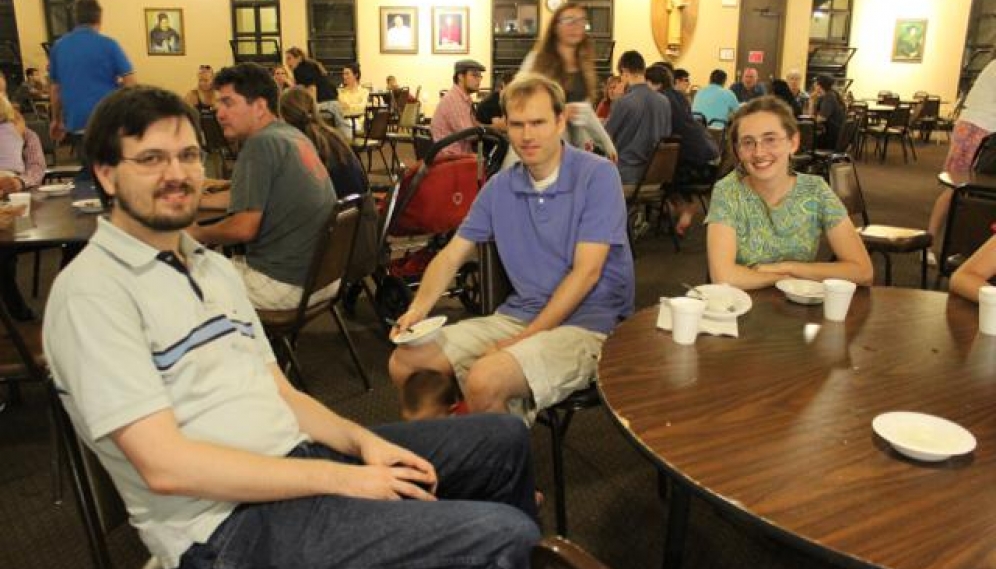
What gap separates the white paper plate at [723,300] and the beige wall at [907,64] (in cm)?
1407

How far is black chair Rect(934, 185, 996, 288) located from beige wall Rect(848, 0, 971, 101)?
12.1 m

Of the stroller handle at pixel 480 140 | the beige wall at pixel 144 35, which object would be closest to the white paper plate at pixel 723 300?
the stroller handle at pixel 480 140

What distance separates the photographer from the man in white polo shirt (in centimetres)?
112

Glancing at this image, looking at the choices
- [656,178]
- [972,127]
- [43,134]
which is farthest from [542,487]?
[43,134]

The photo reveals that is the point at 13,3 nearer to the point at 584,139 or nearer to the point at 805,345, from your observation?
the point at 584,139

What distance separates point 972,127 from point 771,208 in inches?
105

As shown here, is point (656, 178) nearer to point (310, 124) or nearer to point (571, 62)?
point (571, 62)

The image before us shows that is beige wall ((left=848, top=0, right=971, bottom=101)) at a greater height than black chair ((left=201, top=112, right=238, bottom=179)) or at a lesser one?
greater

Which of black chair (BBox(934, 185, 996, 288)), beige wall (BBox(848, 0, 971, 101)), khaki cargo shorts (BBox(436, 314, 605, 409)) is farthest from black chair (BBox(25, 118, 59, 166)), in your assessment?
beige wall (BBox(848, 0, 971, 101))

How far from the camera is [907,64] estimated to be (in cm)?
1359

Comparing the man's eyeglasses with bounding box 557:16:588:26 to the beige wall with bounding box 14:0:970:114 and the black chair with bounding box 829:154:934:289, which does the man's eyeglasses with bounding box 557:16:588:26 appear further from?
the beige wall with bounding box 14:0:970:114

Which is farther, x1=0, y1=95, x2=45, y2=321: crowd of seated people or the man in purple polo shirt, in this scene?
x1=0, y1=95, x2=45, y2=321: crowd of seated people

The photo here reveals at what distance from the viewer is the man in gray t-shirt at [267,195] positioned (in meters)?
2.59

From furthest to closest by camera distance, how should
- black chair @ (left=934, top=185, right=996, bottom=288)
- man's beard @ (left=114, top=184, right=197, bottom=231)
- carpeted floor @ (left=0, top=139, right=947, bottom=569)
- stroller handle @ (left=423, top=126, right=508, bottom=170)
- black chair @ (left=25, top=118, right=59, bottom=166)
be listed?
black chair @ (left=25, top=118, right=59, bottom=166)
stroller handle @ (left=423, top=126, right=508, bottom=170)
black chair @ (left=934, top=185, right=996, bottom=288)
carpeted floor @ (left=0, top=139, right=947, bottom=569)
man's beard @ (left=114, top=184, right=197, bottom=231)
